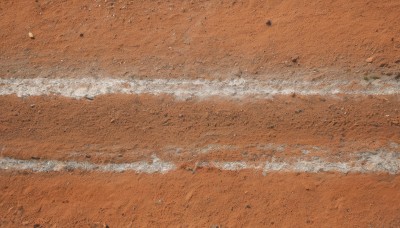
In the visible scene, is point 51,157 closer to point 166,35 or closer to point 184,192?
point 184,192

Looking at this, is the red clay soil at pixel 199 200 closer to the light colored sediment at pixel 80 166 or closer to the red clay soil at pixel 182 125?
the light colored sediment at pixel 80 166

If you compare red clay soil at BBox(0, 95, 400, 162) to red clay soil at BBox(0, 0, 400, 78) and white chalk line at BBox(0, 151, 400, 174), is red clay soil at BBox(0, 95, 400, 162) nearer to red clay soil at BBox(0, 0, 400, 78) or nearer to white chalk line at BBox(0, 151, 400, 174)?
white chalk line at BBox(0, 151, 400, 174)

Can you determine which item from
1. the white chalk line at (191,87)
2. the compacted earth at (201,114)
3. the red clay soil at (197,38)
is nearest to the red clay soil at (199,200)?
the compacted earth at (201,114)

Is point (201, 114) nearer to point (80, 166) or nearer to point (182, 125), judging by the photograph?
point (182, 125)

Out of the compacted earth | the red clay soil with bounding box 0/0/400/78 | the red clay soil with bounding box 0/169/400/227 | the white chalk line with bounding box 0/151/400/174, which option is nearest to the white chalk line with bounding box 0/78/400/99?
the compacted earth

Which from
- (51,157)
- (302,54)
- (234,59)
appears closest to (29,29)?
(51,157)

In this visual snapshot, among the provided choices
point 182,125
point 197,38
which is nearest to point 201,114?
point 182,125
